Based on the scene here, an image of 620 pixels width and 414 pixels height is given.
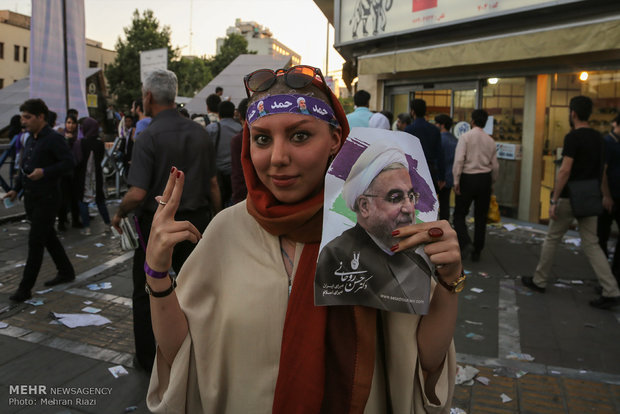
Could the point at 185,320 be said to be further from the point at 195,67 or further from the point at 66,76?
the point at 195,67

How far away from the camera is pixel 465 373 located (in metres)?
3.96

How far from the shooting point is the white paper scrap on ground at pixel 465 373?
386 centimetres

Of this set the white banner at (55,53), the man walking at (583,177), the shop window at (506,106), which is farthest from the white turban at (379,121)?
the white banner at (55,53)

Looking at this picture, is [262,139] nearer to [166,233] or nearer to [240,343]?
[166,233]

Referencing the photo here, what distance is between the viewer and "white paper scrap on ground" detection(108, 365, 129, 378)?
12.9ft

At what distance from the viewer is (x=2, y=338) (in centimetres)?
457

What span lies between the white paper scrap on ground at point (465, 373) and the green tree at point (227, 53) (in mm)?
67369

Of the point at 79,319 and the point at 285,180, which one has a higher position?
the point at 285,180

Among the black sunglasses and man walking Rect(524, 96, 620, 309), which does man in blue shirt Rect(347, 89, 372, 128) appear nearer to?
man walking Rect(524, 96, 620, 309)

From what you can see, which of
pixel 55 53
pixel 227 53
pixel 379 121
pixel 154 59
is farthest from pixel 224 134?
pixel 227 53

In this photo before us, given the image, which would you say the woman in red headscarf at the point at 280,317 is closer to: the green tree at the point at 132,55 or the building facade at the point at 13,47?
the green tree at the point at 132,55

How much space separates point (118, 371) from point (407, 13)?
31.5ft

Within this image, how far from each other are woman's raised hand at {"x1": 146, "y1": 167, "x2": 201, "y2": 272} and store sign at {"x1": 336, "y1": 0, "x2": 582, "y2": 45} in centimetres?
852

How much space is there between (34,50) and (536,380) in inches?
398
